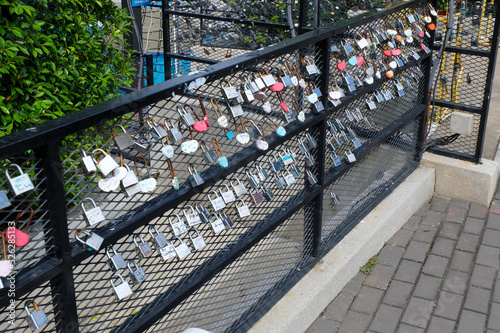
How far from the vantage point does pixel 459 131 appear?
4770 mm

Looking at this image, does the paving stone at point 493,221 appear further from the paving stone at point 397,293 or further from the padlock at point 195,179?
the padlock at point 195,179

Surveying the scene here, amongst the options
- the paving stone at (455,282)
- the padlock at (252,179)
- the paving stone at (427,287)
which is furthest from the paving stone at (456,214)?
the padlock at (252,179)

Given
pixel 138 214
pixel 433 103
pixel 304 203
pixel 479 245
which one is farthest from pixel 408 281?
pixel 138 214

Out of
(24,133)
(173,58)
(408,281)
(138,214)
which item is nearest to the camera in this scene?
(24,133)

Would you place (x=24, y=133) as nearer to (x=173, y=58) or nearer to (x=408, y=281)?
(x=408, y=281)

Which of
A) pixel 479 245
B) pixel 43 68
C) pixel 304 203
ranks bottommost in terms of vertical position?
pixel 479 245

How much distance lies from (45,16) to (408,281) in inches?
111

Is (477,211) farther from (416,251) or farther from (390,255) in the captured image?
(390,255)

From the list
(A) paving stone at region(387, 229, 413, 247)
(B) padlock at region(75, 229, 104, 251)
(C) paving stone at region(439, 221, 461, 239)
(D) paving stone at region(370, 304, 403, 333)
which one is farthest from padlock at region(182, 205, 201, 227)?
(C) paving stone at region(439, 221, 461, 239)

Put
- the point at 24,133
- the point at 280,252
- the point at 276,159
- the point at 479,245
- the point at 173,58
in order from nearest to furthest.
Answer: the point at 24,133 → the point at 276,159 → the point at 280,252 → the point at 479,245 → the point at 173,58

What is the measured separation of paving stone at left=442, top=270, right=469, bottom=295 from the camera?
367 cm

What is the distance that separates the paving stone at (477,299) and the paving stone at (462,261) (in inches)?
9.2

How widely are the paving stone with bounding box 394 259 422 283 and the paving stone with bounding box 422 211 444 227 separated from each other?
627 mm

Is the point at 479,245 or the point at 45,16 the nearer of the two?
the point at 45,16
